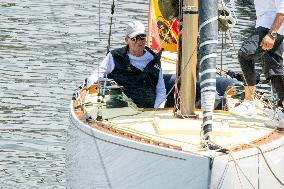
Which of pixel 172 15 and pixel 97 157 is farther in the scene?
pixel 172 15

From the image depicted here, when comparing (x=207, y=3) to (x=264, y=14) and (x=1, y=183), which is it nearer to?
(x=264, y=14)

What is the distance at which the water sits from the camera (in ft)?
55.1

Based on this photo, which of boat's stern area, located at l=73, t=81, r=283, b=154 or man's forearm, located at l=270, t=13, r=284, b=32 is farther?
man's forearm, located at l=270, t=13, r=284, b=32

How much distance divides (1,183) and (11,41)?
1906cm

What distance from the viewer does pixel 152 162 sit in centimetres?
912

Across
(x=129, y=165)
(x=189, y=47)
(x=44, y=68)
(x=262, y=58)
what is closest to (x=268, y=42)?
(x=262, y=58)

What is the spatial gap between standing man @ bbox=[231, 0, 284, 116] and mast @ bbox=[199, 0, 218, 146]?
197cm

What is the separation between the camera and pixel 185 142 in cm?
928

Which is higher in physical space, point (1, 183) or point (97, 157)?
point (97, 157)

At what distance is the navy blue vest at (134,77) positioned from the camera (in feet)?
37.9

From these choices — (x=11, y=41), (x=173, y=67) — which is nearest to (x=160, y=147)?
(x=173, y=67)

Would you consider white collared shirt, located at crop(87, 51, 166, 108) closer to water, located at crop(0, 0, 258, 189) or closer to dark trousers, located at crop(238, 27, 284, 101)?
water, located at crop(0, 0, 258, 189)

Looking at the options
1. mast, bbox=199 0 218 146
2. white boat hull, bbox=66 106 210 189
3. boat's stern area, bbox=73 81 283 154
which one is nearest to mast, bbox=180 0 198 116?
boat's stern area, bbox=73 81 283 154

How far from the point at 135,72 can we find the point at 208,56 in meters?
2.59
